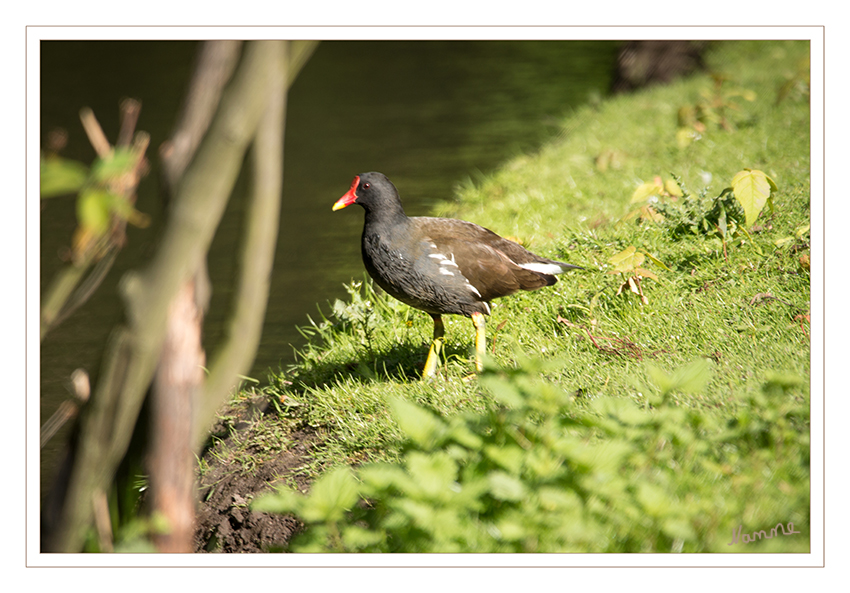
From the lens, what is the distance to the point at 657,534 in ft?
7.63

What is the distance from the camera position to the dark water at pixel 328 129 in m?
5.52

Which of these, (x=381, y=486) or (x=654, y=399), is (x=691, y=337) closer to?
(x=654, y=399)

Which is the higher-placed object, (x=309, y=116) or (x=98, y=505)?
Result: (x=309, y=116)

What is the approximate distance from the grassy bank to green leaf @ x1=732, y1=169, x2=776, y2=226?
0.42 metres

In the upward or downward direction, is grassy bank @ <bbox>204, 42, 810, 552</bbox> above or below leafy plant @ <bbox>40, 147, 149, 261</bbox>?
below

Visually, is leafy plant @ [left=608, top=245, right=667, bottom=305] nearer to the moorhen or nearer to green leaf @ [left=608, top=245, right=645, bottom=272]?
green leaf @ [left=608, top=245, right=645, bottom=272]

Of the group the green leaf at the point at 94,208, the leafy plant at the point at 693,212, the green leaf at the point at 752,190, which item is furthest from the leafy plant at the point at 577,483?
the leafy plant at the point at 693,212

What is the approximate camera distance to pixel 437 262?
380 cm

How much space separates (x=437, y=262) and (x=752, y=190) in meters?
1.79

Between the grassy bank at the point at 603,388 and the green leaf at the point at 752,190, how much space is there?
424mm

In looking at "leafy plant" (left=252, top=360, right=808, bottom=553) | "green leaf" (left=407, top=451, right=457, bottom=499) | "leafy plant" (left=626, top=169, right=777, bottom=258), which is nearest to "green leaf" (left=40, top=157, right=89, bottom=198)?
"leafy plant" (left=252, top=360, right=808, bottom=553)

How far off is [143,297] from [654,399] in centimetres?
184

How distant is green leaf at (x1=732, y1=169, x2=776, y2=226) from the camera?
3.79 meters
